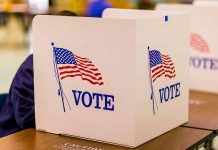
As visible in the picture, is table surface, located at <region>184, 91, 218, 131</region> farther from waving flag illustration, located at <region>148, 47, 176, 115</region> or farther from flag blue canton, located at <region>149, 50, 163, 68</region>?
flag blue canton, located at <region>149, 50, 163, 68</region>

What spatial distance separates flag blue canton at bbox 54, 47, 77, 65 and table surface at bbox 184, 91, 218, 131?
0.63 meters

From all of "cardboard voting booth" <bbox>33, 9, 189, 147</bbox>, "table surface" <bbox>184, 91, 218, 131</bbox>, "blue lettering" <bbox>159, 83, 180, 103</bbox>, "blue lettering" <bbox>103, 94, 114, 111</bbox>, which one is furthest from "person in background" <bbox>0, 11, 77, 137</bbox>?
"table surface" <bbox>184, 91, 218, 131</bbox>

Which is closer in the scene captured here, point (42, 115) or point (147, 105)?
point (147, 105)

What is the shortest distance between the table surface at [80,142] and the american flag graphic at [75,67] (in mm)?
250

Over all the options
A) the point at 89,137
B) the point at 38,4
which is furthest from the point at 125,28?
the point at 38,4

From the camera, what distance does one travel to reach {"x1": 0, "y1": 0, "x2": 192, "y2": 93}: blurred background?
23.0 ft

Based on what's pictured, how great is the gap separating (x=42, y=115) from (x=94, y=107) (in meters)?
0.28

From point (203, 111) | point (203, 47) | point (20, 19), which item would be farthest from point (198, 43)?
point (20, 19)

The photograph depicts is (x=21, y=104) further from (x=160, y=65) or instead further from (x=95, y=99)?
(x=160, y=65)

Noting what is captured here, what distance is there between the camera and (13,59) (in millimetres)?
7770

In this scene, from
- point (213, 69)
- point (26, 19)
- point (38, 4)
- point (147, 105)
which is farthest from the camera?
point (26, 19)

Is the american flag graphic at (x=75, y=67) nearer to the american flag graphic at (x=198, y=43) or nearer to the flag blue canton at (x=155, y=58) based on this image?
the flag blue canton at (x=155, y=58)

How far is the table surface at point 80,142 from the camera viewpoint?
6.04ft

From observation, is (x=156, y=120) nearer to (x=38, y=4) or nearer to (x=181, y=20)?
(x=181, y=20)
